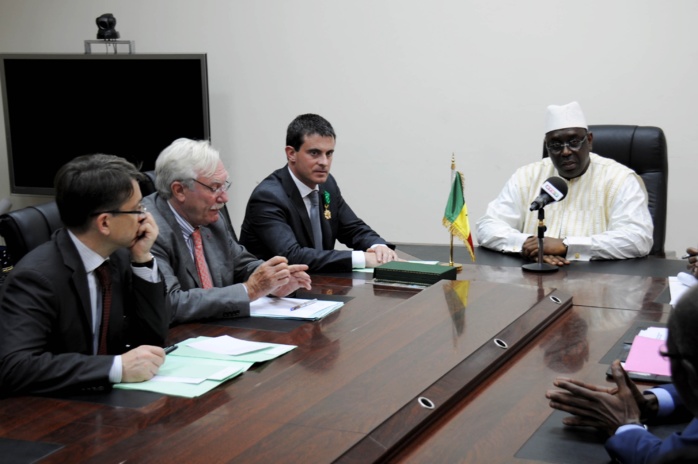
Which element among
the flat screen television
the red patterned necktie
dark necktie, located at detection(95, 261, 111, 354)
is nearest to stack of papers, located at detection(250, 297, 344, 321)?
the red patterned necktie

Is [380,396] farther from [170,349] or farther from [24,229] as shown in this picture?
[24,229]

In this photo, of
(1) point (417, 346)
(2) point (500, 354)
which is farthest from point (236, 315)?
(2) point (500, 354)

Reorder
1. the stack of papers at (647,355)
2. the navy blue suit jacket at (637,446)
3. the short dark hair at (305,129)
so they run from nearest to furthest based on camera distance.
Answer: the navy blue suit jacket at (637,446)
the stack of papers at (647,355)
the short dark hair at (305,129)

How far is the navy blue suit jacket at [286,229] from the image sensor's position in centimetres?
357

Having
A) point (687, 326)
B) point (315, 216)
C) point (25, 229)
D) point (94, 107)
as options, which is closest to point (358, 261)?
point (315, 216)

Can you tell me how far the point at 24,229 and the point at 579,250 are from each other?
229cm

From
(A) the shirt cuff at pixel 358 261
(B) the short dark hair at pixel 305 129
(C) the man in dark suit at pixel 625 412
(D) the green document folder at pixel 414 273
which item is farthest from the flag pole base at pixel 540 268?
(C) the man in dark suit at pixel 625 412

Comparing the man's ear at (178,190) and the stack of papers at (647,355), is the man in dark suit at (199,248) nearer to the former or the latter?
the man's ear at (178,190)

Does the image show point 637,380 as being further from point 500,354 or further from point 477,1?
point 477,1

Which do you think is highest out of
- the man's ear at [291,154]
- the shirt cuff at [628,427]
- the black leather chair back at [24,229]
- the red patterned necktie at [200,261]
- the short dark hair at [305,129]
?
the short dark hair at [305,129]

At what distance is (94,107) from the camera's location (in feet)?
19.1

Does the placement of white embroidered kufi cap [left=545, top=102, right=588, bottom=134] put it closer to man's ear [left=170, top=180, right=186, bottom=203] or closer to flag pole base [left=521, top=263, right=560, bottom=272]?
flag pole base [left=521, top=263, right=560, bottom=272]

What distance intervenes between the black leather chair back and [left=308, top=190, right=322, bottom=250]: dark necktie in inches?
57.4

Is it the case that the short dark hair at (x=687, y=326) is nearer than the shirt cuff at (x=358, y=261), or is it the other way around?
the short dark hair at (x=687, y=326)
